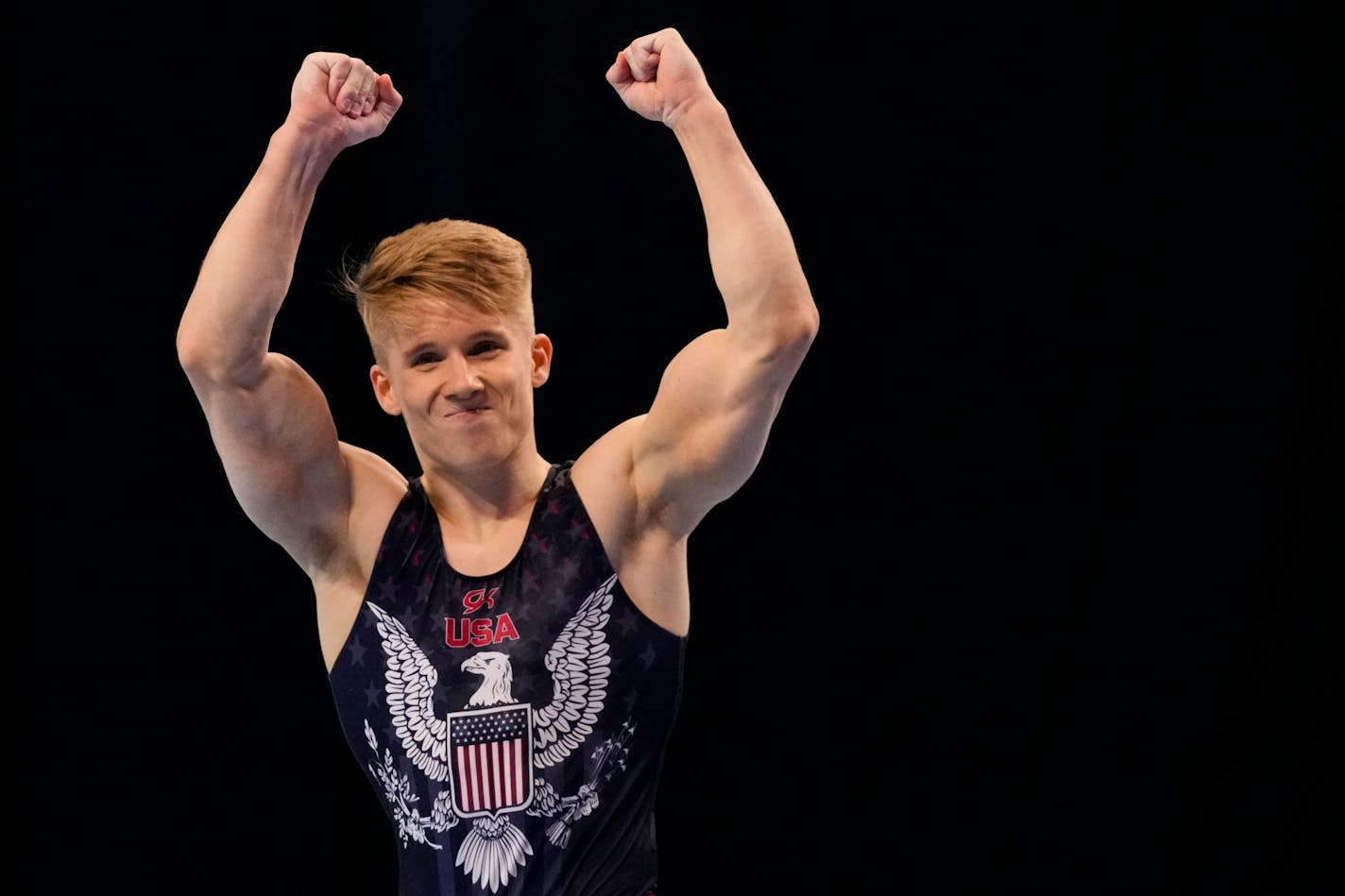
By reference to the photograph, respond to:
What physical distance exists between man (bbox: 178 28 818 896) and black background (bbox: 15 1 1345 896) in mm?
881

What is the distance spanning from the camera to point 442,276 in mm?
1907

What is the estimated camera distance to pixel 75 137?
107 inches

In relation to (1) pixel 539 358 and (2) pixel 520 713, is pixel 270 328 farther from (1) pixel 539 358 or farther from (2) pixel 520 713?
(2) pixel 520 713

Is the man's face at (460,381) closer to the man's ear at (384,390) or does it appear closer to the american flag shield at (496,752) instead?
the man's ear at (384,390)

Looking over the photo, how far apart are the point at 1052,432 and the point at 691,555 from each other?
0.66 meters

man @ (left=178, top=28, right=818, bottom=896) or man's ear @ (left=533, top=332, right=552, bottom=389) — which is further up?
man's ear @ (left=533, top=332, right=552, bottom=389)

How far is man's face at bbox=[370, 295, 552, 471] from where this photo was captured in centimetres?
189

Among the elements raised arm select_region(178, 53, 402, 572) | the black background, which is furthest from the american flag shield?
the black background

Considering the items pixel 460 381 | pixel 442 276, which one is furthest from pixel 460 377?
pixel 442 276

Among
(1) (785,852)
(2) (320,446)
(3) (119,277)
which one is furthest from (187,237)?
(1) (785,852)

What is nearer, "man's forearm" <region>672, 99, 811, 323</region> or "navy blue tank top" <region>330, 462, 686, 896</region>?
"man's forearm" <region>672, 99, 811, 323</region>

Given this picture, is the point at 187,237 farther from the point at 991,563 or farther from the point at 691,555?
the point at 991,563

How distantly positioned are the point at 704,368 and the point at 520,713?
45cm

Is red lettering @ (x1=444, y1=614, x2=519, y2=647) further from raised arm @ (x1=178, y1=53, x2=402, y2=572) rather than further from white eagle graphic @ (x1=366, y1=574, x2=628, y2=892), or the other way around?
raised arm @ (x1=178, y1=53, x2=402, y2=572)
